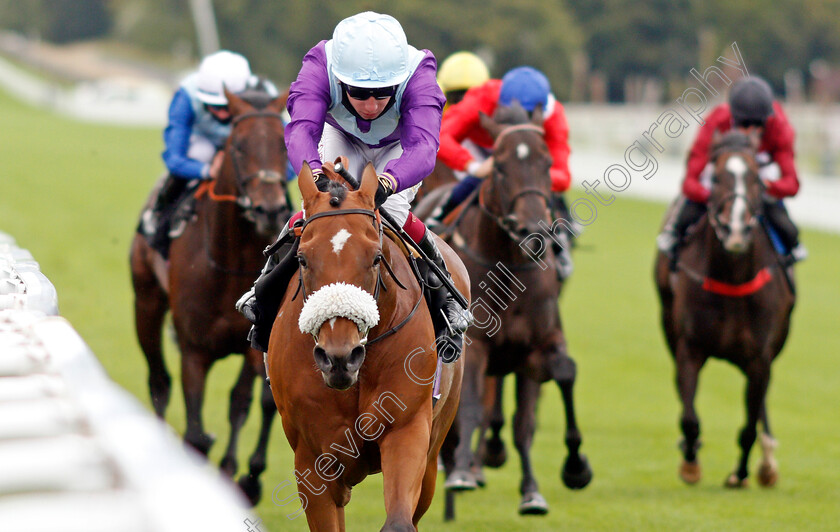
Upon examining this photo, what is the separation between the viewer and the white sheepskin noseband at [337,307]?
3975 millimetres

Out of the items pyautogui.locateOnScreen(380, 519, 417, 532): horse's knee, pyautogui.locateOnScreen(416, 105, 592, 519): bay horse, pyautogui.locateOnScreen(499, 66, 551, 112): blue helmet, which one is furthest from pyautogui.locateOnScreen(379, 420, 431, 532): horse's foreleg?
pyautogui.locateOnScreen(499, 66, 551, 112): blue helmet

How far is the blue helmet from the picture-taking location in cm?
757

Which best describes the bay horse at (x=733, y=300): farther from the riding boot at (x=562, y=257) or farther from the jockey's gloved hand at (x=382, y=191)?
the jockey's gloved hand at (x=382, y=191)

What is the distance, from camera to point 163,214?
788 cm

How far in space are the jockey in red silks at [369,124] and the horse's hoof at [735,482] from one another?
3.50 m

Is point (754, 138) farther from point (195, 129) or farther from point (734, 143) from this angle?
point (195, 129)

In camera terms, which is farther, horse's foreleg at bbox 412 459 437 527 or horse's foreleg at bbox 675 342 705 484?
horse's foreleg at bbox 675 342 705 484

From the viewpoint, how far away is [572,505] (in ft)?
24.4

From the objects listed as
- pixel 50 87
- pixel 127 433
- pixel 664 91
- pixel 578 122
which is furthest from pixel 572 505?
pixel 50 87

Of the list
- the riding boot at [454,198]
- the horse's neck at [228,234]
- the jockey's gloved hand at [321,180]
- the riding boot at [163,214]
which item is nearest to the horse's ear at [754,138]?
the riding boot at [454,198]

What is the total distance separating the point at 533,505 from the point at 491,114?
260cm

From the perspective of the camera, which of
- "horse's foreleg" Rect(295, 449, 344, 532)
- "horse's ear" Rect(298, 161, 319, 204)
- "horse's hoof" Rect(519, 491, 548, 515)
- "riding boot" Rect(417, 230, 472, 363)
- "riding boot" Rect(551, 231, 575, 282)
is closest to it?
"horse's ear" Rect(298, 161, 319, 204)

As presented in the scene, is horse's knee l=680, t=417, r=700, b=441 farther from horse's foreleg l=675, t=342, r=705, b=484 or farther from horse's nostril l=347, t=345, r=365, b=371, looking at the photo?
horse's nostril l=347, t=345, r=365, b=371

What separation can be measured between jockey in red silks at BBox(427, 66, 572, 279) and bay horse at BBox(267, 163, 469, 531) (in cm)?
266
